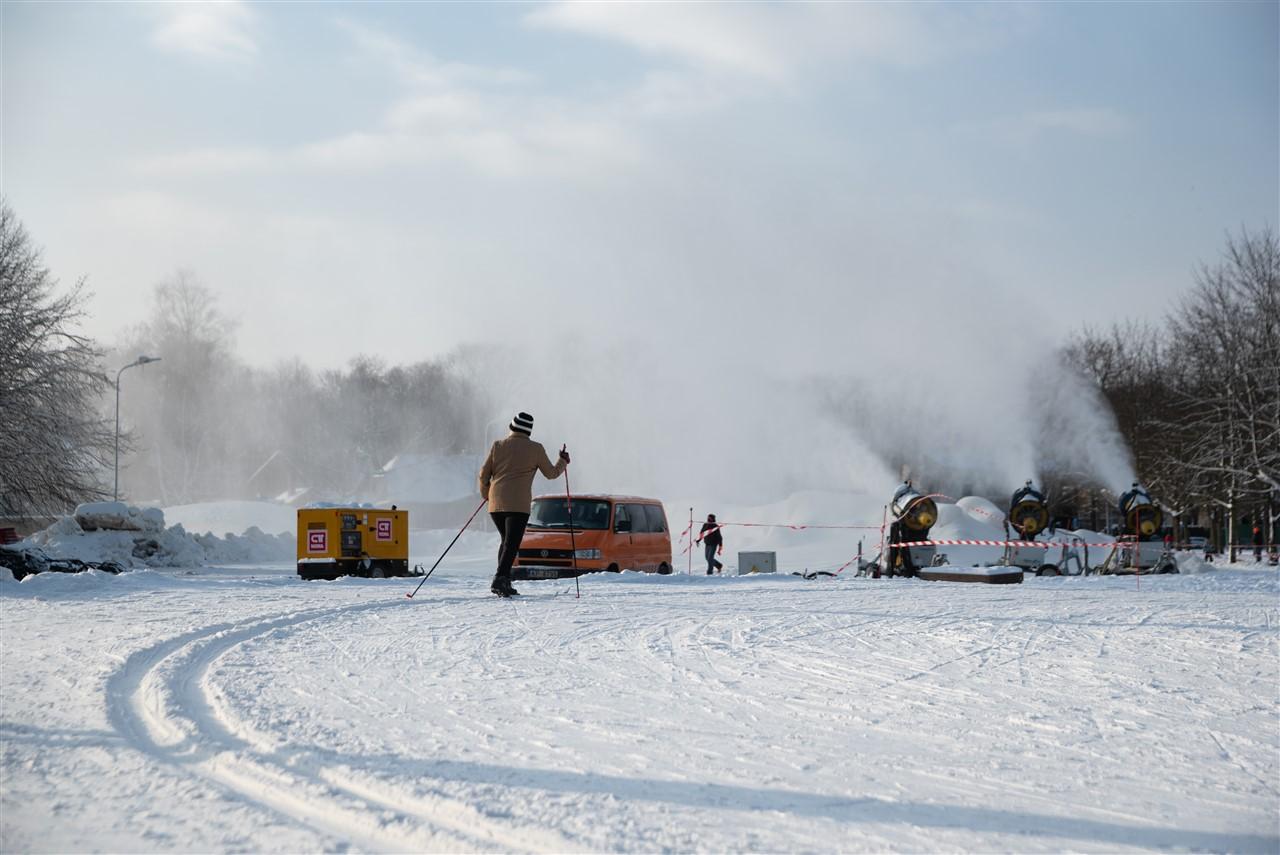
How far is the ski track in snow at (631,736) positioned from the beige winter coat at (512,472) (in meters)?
3.26

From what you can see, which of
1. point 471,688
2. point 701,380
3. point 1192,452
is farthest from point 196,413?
point 471,688

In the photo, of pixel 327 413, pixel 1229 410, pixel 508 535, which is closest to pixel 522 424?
pixel 508 535

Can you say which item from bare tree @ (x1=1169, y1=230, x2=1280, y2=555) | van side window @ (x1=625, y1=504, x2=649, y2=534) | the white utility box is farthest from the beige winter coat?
bare tree @ (x1=1169, y1=230, x2=1280, y2=555)

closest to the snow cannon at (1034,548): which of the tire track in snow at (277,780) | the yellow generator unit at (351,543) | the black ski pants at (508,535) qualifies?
the yellow generator unit at (351,543)

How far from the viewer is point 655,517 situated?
23.5 metres

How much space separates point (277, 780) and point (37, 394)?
34.3 metres

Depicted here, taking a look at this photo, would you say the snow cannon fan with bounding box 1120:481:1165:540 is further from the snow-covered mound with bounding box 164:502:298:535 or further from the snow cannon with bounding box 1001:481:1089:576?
the snow-covered mound with bounding box 164:502:298:535

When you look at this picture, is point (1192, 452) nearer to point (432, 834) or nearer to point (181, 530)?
point (181, 530)

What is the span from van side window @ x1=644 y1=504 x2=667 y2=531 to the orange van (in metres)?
0.17

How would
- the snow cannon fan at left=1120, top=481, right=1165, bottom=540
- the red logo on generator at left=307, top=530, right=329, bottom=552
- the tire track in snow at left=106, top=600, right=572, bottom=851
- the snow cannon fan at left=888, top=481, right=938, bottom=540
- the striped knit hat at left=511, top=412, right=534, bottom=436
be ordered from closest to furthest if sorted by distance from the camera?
the tire track in snow at left=106, top=600, right=572, bottom=851 < the striped knit hat at left=511, top=412, right=534, bottom=436 < the red logo on generator at left=307, top=530, right=329, bottom=552 < the snow cannon fan at left=888, top=481, right=938, bottom=540 < the snow cannon fan at left=1120, top=481, right=1165, bottom=540

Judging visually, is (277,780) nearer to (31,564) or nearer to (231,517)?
(31,564)

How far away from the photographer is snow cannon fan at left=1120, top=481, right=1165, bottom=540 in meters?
28.4

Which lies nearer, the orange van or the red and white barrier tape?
the orange van

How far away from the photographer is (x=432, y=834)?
3.93 metres
